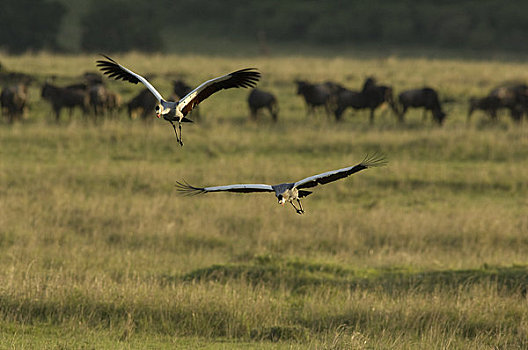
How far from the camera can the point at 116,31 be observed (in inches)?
2408

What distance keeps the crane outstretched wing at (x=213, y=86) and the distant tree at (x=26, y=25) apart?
53.5 m

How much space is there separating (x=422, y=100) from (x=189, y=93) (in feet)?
82.7

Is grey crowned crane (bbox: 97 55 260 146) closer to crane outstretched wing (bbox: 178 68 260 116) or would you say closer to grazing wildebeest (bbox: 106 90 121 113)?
crane outstretched wing (bbox: 178 68 260 116)

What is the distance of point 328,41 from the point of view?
244ft

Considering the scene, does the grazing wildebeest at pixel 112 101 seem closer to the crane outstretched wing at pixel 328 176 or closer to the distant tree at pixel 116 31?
the crane outstretched wing at pixel 328 176

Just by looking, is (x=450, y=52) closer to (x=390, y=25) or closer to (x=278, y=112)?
(x=390, y=25)

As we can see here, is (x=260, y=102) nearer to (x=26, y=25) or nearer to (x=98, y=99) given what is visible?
(x=98, y=99)

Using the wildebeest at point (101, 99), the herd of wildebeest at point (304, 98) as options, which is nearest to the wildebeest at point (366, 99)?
the herd of wildebeest at point (304, 98)

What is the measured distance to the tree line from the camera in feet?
205

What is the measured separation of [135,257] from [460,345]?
585 centimetres

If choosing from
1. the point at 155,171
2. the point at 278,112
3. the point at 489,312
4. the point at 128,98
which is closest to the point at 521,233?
the point at 489,312

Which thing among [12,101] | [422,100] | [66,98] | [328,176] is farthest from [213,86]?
[422,100]

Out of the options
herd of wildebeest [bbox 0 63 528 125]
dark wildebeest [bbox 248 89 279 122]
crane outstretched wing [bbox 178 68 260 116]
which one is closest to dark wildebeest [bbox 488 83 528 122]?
herd of wildebeest [bbox 0 63 528 125]

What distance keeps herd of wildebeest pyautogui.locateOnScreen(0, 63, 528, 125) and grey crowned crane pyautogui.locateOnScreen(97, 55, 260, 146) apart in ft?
67.2
